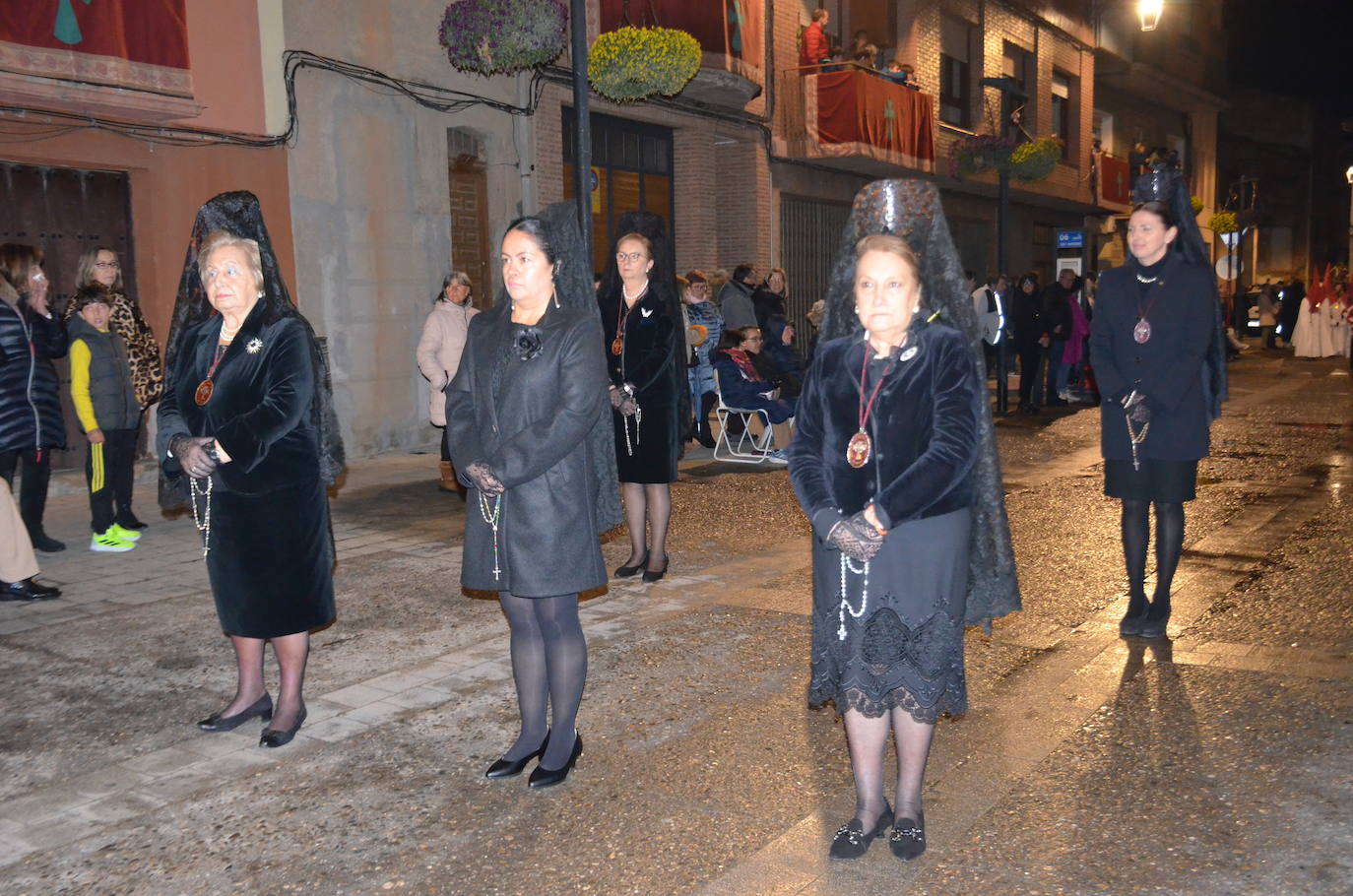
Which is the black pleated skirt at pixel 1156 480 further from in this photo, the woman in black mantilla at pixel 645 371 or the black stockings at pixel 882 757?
the black stockings at pixel 882 757

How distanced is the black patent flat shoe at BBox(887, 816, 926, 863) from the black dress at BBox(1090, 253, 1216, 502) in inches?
112

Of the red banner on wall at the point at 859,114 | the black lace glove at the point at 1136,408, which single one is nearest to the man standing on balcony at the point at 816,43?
the red banner on wall at the point at 859,114

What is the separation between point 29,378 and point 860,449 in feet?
20.7

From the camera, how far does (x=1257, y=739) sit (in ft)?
14.7

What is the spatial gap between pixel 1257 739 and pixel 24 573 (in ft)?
20.8

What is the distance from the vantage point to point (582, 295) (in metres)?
4.70

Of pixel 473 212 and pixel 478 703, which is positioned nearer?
pixel 478 703

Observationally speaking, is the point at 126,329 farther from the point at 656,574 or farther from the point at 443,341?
the point at 656,574

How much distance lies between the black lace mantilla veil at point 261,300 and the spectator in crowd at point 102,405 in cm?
398

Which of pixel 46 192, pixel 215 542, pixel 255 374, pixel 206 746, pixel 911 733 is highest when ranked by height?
pixel 46 192

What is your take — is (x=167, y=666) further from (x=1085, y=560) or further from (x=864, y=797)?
(x=1085, y=560)

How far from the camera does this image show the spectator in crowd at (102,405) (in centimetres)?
824

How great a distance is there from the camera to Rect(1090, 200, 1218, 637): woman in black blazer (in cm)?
571

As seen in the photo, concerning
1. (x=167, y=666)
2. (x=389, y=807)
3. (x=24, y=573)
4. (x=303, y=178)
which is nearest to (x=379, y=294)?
(x=303, y=178)
